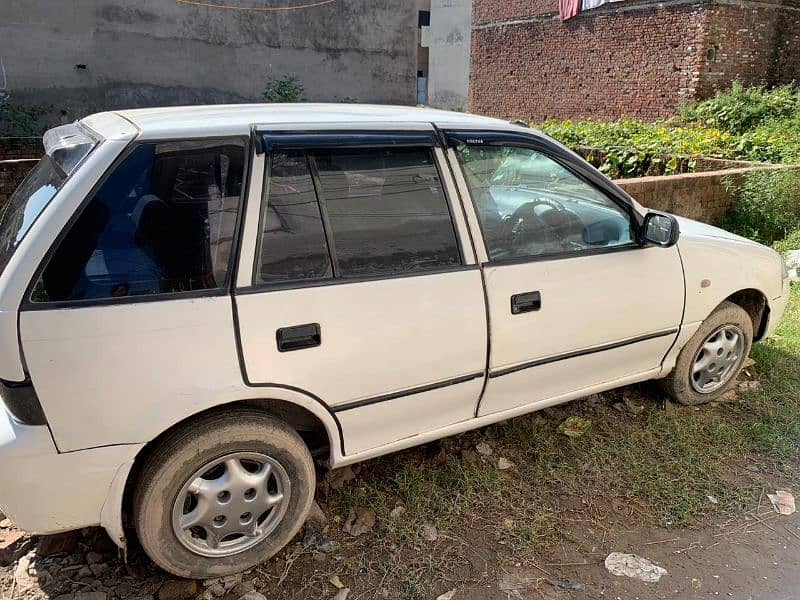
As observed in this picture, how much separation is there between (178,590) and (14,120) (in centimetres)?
1249

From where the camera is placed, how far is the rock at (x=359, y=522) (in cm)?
279

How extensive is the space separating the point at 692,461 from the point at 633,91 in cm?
1568

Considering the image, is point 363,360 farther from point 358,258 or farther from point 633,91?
point 633,91

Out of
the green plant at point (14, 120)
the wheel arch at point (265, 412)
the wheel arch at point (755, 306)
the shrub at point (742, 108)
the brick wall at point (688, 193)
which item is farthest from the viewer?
the shrub at point (742, 108)

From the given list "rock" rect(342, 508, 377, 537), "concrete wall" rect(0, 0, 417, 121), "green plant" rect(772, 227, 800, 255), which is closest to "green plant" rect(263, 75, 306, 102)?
"concrete wall" rect(0, 0, 417, 121)

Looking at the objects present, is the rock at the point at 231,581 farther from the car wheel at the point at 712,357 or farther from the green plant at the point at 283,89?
the green plant at the point at 283,89

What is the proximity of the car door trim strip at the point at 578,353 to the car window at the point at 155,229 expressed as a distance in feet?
4.53

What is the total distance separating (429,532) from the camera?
2775 mm

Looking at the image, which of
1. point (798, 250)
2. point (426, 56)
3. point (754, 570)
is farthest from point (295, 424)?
point (426, 56)

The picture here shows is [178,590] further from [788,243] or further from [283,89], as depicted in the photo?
[283,89]

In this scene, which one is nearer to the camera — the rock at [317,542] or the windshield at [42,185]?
the windshield at [42,185]

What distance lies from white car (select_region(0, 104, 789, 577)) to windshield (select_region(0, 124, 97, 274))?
2cm

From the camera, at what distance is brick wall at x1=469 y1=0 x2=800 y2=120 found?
48.6 ft

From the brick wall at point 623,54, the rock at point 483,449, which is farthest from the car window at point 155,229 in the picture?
the brick wall at point 623,54
